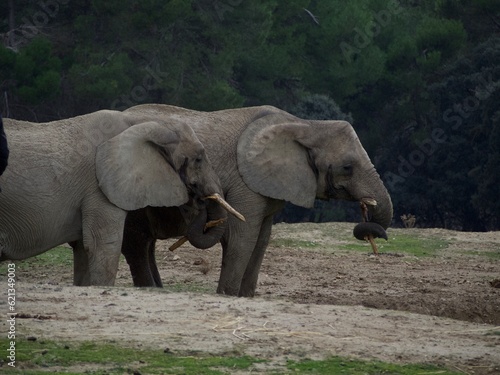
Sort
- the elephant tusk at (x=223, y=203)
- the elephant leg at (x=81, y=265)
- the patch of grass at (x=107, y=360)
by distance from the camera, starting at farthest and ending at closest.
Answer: the elephant leg at (x=81, y=265)
the elephant tusk at (x=223, y=203)
the patch of grass at (x=107, y=360)

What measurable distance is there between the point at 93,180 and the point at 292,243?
318 inches

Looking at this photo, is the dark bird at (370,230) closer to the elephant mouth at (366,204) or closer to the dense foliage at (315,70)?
the elephant mouth at (366,204)

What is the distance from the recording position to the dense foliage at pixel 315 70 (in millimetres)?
35750

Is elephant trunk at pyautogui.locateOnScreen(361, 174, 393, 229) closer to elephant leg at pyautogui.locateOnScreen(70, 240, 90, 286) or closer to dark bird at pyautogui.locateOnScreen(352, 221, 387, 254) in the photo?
dark bird at pyautogui.locateOnScreen(352, 221, 387, 254)

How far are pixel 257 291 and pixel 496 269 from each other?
4.86 m

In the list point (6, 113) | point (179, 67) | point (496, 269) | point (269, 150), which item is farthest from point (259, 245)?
point (179, 67)

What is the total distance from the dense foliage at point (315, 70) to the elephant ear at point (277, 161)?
64.4 ft

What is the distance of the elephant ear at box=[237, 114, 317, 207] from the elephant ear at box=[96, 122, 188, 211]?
1.06 m

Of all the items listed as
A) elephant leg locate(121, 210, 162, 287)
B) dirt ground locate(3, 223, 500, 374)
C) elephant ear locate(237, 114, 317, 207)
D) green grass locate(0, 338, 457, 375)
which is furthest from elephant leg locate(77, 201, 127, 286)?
green grass locate(0, 338, 457, 375)

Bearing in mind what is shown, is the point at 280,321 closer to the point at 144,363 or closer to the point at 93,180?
the point at 144,363

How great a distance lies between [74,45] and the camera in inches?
1492

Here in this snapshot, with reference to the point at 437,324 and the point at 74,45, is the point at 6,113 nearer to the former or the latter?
the point at 74,45

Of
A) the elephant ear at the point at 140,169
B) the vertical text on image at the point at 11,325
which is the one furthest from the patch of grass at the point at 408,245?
the vertical text on image at the point at 11,325

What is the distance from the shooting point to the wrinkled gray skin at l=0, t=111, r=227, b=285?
1229cm
